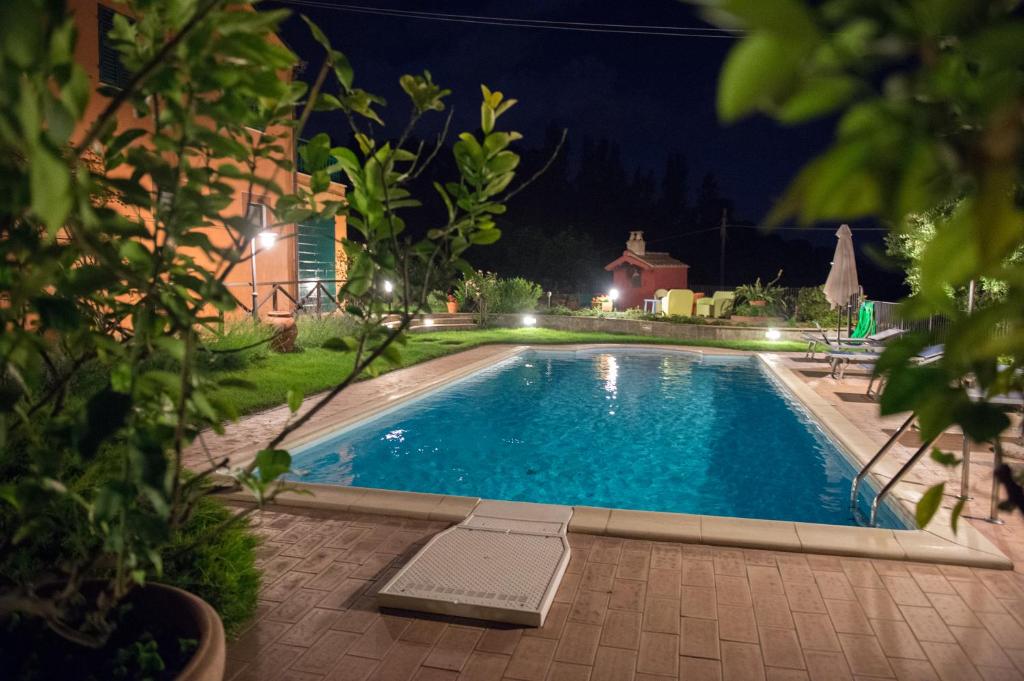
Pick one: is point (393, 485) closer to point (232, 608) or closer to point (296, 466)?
point (296, 466)

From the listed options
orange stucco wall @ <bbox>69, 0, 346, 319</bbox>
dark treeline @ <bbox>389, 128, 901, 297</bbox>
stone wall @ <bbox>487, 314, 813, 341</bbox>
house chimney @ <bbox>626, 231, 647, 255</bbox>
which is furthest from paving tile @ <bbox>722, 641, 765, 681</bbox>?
dark treeline @ <bbox>389, 128, 901, 297</bbox>

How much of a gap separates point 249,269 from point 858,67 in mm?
16543

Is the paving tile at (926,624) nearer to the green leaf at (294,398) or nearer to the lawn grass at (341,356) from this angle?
the lawn grass at (341,356)

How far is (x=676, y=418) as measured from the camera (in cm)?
988

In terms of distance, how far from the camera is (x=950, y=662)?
121 inches

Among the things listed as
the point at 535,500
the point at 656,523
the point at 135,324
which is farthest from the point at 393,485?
the point at 135,324

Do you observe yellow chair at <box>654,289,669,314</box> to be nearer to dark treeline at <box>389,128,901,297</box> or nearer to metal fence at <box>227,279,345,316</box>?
metal fence at <box>227,279,345,316</box>

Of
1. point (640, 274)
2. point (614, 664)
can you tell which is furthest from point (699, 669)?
point (640, 274)

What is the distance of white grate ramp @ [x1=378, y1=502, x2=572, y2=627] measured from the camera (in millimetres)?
3521

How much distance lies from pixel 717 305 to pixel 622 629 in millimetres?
20821

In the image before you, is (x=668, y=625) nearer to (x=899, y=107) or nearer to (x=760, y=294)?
(x=899, y=107)

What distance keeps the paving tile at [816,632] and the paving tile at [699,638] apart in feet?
1.35

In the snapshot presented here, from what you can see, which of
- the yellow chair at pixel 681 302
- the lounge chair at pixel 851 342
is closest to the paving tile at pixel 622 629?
the lounge chair at pixel 851 342

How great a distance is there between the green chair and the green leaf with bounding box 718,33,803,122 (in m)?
22.8
